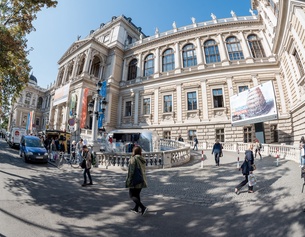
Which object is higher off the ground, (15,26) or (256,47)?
(256,47)

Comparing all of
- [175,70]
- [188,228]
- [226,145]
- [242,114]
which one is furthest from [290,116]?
[188,228]

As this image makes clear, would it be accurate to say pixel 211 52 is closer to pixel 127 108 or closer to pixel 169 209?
pixel 127 108

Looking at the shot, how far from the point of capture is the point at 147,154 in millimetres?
10344

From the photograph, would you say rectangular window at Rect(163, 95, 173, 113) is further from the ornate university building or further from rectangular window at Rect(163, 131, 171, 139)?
rectangular window at Rect(163, 131, 171, 139)

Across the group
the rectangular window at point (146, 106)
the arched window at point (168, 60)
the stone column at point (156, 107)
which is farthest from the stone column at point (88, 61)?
the arched window at point (168, 60)

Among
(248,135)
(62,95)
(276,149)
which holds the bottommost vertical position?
(276,149)

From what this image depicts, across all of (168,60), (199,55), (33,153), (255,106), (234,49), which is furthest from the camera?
(168,60)

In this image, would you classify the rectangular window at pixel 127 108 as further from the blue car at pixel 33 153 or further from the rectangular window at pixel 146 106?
the blue car at pixel 33 153

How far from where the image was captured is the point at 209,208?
4.73 metres

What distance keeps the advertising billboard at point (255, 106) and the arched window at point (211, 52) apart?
840cm

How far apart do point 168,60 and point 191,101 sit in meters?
8.29

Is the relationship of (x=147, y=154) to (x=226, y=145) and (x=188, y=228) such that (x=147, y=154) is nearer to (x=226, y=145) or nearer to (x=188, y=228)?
(x=188, y=228)

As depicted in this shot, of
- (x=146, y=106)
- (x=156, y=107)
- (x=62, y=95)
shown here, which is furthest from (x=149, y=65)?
(x=62, y=95)

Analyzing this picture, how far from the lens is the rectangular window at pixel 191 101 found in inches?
883
